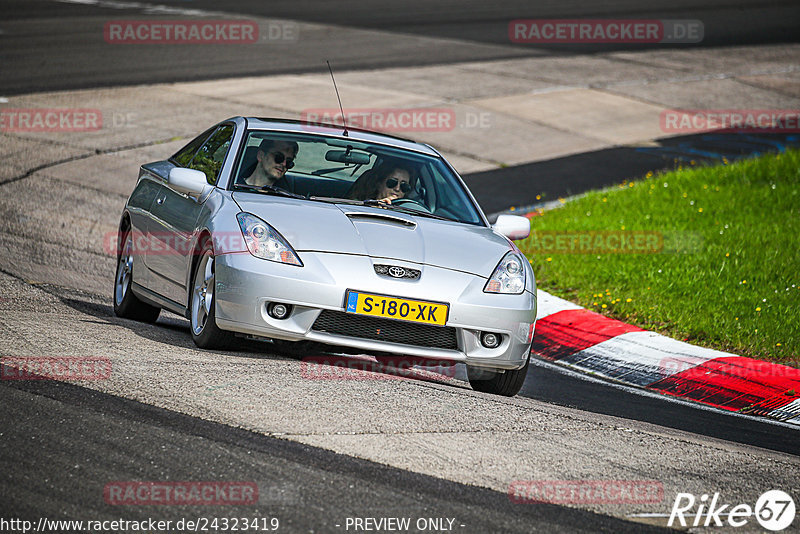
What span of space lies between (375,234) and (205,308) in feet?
3.44

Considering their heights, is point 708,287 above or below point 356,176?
below

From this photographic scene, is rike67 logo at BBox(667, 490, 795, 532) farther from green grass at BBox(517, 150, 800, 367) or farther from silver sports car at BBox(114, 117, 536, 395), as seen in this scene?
Result: green grass at BBox(517, 150, 800, 367)

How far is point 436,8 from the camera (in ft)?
98.7

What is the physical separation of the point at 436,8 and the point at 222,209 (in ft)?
80.7

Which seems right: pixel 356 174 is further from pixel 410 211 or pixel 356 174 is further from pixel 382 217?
pixel 382 217

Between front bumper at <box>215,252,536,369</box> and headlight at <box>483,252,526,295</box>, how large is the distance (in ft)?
0.49

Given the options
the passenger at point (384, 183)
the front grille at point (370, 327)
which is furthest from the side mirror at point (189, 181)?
the front grille at point (370, 327)

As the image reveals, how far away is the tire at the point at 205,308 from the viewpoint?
6215 mm

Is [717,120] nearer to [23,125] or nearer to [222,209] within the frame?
[23,125]

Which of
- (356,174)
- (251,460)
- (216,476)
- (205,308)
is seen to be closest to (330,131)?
(356,174)

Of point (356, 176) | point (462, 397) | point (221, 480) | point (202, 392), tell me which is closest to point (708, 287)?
point (356, 176)

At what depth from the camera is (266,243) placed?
6.13m

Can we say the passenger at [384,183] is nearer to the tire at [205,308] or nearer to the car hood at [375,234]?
the car hood at [375,234]

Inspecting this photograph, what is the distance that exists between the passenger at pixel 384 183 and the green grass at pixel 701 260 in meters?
2.63
